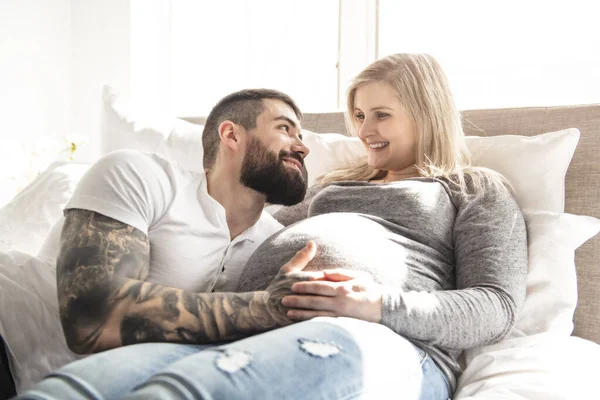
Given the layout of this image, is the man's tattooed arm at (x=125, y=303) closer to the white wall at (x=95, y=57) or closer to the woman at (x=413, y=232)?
the woman at (x=413, y=232)

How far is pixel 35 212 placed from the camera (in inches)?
61.1

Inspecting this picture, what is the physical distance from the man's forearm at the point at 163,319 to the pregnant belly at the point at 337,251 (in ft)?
0.48

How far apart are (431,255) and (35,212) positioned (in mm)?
973

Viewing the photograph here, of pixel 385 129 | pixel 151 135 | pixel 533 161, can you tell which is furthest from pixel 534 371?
pixel 151 135

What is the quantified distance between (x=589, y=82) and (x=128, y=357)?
6.48ft

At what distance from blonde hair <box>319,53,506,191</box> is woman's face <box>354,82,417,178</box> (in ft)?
0.05

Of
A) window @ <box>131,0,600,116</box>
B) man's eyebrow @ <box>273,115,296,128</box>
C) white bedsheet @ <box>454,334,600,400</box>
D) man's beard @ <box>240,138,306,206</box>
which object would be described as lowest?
white bedsheet @ <box>454,334,600,400</box>

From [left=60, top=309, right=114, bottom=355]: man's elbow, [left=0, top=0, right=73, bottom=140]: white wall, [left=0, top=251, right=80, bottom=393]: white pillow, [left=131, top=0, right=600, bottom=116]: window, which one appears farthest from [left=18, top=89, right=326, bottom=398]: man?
[left=0, top=0, right=73, bottom=140]: white wall

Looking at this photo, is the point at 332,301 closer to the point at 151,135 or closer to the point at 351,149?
the point at 351,149

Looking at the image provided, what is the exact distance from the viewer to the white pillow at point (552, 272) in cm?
125

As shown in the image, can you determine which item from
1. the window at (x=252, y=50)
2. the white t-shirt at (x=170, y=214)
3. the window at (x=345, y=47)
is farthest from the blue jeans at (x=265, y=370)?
the window at (x=252, y=50)

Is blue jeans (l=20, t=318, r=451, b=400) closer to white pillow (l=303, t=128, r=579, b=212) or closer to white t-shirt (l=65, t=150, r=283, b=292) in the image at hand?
white t-shirt (l=65, t=150, r=283, b=292)

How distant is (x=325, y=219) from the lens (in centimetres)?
125

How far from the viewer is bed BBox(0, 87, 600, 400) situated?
1065mm
